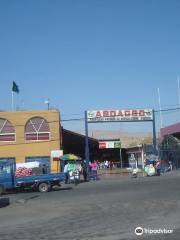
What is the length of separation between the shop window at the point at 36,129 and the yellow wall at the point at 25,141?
372 millimetres

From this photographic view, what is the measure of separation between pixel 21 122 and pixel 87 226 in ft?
136

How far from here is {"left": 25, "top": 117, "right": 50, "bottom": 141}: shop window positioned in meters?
56.4

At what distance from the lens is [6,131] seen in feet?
185

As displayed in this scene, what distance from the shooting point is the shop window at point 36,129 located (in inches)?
2222

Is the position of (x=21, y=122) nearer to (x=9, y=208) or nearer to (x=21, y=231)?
(x=9, y=208)

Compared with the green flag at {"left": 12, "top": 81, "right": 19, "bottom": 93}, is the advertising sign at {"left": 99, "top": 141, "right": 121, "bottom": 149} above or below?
below

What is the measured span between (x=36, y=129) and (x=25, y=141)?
5.40 ft

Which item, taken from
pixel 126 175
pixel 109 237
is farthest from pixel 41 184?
pixel 109 237

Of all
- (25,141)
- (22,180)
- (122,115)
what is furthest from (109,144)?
(22,180)

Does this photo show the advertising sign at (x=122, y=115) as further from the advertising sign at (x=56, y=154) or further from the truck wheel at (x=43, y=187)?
the truck wheel at (x=43, y=187)

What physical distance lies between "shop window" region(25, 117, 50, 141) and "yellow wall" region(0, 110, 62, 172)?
372 mm

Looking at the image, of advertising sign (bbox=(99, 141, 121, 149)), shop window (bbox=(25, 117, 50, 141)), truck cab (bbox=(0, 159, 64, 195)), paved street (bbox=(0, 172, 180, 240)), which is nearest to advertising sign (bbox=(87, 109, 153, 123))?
shop window (bbox=(25, 117, 50, 141))

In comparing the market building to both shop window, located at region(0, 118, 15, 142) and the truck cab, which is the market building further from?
the truck cab

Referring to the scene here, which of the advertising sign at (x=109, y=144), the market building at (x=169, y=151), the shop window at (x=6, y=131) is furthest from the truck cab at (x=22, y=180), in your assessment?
the advertising sign at (x=109, y=144)
